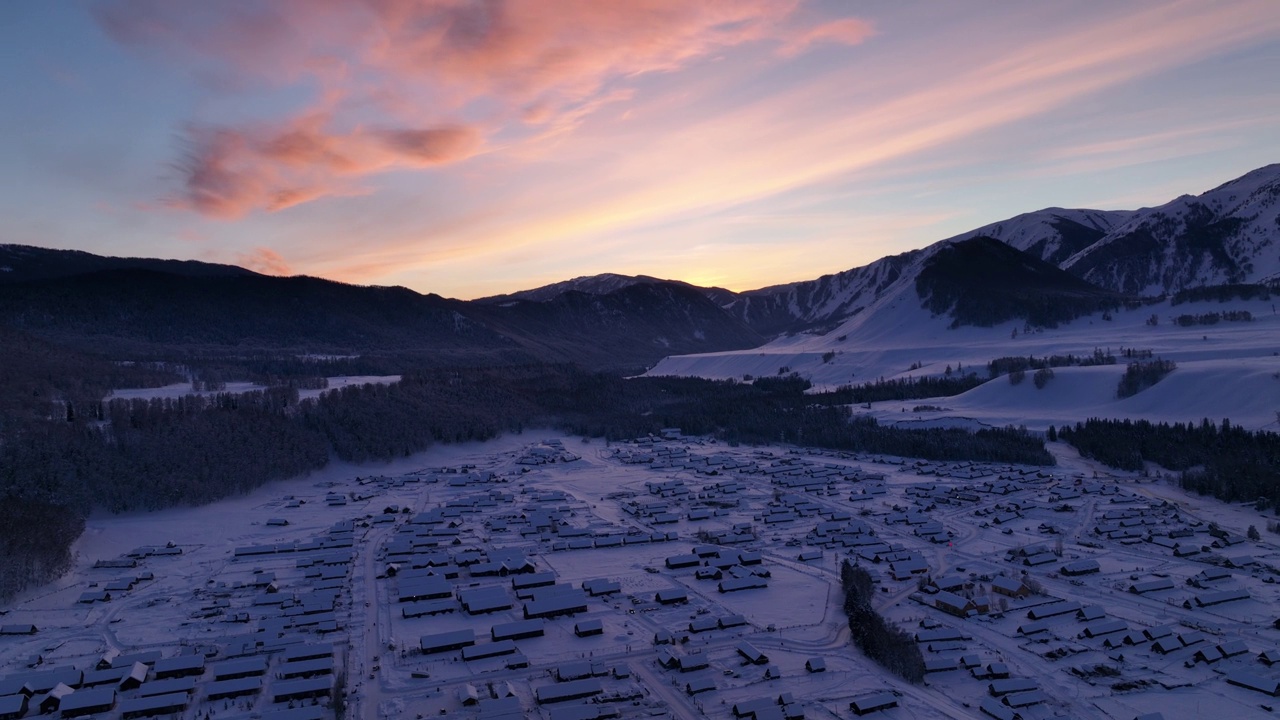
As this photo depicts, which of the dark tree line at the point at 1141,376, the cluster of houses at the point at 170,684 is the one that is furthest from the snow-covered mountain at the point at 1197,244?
the cluster of houses at the point at 170,684

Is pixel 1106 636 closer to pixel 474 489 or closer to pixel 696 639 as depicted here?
pixel 696 639

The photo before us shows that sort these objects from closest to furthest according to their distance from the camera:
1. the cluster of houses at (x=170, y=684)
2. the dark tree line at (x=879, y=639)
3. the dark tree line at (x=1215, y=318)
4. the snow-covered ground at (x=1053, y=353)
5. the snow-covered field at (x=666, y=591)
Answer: the cluster of houses at (x=170, y=684) < the snow-covered field at (x=666, y=591) < the dark tree line at (x=879, y=639) < the snow-covered ground at (x=1053, y=353) < the dark tree line at (x=1215, y=318)

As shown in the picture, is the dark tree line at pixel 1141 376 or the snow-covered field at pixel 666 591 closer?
the snow-covered field at pixel 666 591

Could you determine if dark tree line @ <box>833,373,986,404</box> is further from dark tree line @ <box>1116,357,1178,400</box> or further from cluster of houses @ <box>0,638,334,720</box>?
cluster of houses @ <box>0,638,334,720</box>

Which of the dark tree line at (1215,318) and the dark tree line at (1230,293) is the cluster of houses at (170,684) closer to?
the dark tree line at (1215,318)

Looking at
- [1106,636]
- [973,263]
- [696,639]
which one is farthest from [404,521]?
[973,263]

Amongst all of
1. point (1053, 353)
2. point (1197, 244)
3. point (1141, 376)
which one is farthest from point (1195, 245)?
point (1141, 376)

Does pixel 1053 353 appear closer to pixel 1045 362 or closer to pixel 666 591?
pixel 1045 362

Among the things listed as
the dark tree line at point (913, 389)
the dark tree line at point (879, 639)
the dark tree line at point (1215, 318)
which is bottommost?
the dark tree line at point (879, 639)
